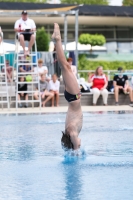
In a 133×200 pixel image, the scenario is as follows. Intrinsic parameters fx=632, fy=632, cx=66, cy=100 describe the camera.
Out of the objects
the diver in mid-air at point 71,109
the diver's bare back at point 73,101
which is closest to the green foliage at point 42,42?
the diver in mid-air at point 71,109

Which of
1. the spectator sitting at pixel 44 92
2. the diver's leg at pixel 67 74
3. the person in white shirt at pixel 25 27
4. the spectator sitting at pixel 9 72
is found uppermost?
the person in white shirt at pixel 25 27

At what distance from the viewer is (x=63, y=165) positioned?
6.85m

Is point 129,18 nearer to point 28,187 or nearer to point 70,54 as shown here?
point 70,54

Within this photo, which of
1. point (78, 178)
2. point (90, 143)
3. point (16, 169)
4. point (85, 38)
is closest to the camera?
point (78, 178)

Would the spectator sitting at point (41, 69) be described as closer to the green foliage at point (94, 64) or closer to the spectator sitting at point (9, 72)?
the spectator sitting at point (9, 72)

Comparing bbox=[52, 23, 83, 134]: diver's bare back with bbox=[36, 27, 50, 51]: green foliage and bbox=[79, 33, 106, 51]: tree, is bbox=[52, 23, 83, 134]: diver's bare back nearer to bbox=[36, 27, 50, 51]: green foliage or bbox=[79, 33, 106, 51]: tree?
bbox=[36, 27, 50, 51]: green foliage

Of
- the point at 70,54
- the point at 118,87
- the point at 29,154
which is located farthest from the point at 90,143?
the point at 70,54

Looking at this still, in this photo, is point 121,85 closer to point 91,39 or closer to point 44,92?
point 44,92

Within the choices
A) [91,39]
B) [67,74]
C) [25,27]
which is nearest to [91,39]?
[91,39]

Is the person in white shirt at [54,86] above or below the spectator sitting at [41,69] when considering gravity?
below

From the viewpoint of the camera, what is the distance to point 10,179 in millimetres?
5980

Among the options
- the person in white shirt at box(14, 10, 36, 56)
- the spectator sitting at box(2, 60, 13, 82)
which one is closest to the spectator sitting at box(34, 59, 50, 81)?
the spectator sitting at box(2, 60, 13, 82)

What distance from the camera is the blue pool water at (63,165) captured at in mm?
5312

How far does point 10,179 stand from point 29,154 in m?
1.80
